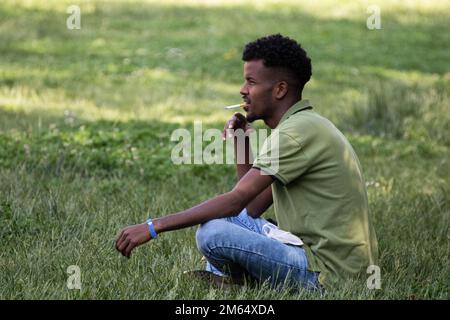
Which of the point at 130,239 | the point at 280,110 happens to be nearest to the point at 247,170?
the point at 280,110

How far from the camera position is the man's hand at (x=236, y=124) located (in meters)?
5.05

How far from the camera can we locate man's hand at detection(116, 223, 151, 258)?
435 cm

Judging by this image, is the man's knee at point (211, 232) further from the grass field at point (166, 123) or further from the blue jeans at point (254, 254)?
the grass field at point (166, 123)

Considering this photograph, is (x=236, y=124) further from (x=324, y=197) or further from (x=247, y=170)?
(x=324, y=197)

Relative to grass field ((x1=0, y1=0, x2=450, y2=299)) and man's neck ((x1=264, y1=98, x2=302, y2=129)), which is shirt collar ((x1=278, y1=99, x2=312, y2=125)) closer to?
man's neck ((x1=264, y1=98, x2=302, y2=129))

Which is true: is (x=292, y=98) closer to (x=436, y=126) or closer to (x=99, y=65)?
(x=436, y=126)

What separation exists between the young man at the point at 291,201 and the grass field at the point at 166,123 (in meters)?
0.16

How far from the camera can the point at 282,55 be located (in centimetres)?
475

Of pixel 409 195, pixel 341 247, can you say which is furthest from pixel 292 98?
pixel 409 195

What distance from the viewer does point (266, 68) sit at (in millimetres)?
4789

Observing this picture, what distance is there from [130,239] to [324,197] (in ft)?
3.45
